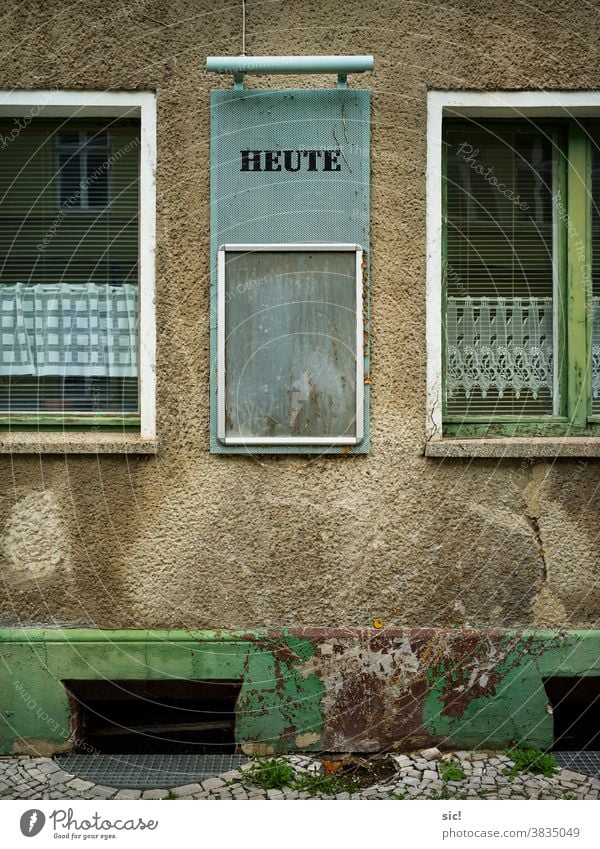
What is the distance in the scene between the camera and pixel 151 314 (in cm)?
393

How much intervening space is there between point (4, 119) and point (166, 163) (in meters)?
0.96

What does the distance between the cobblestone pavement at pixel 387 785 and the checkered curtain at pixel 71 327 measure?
6.53ft

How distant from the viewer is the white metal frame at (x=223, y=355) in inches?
152

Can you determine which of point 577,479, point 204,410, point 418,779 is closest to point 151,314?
point 204,410

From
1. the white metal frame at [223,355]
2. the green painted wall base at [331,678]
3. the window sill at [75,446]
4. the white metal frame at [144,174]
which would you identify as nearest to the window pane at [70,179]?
the white metal frame at [144,174]

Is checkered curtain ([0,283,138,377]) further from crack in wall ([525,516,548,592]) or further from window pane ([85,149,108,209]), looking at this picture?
crack in wall ([525,516,548,592])

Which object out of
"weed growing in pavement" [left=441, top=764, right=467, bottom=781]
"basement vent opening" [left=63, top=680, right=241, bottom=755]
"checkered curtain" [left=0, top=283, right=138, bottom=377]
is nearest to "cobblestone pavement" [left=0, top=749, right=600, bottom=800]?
"weed growing in pavement" [left=441, top=764, right=467, bottom=781]

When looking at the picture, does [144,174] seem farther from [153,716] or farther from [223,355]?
[153,716]

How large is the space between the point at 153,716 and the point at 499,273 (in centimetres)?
299

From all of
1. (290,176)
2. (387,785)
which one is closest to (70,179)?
(290,176)

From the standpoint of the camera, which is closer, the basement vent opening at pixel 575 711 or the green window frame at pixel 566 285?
the basement vent opening at pixel 575 711

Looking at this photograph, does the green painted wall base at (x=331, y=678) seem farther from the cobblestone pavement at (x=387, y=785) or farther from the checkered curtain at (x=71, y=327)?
the checkered curtain at (x=71, y=327)

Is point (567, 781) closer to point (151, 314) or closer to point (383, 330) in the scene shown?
point (383, 330)

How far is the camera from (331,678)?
A: 12.4ft
